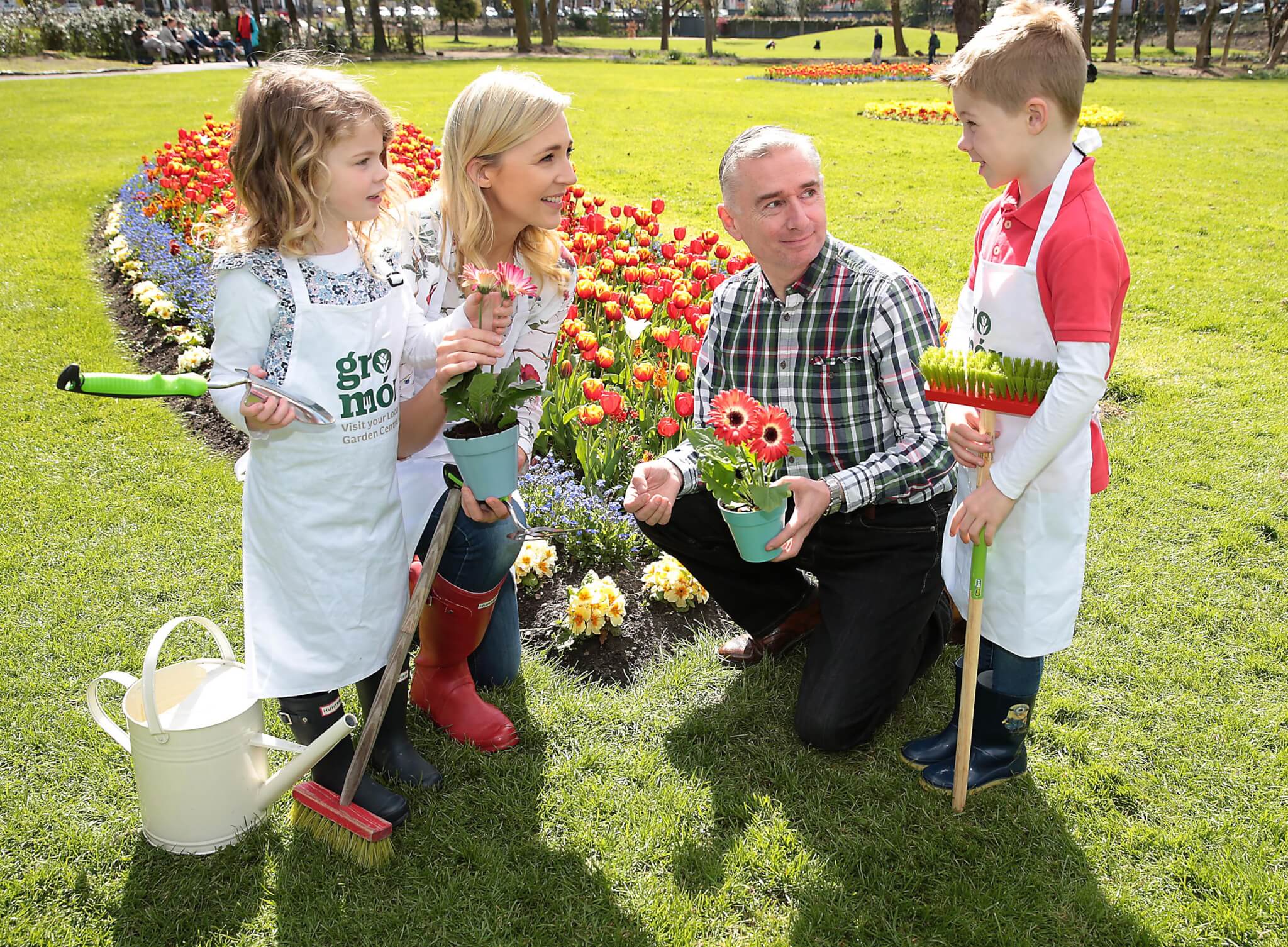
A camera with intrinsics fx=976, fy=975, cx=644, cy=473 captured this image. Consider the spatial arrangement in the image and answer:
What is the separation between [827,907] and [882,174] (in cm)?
1132

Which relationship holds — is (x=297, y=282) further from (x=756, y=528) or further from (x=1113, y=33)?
(x=1113, y=33)

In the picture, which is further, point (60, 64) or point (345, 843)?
point (60, 64)

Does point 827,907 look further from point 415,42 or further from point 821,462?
point 415,42

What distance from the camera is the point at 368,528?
258cm

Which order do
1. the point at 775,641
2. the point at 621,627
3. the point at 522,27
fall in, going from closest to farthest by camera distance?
1. the point at 775,641
2. the point at 621,627
3. the point at 522,27

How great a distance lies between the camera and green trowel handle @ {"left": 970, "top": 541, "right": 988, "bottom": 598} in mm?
2500

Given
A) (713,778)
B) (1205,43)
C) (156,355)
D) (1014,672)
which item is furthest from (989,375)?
(1205,43)

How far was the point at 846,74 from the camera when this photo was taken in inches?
1073

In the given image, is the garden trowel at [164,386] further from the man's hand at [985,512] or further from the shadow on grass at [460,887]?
the man's hand at [985,512]

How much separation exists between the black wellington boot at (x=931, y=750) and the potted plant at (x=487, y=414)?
1.44m

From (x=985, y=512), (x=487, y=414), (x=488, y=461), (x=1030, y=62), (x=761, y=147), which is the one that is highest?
(x=1030, y=62)

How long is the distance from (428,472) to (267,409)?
2.58ft

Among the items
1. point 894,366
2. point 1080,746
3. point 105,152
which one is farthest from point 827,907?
point 105,152

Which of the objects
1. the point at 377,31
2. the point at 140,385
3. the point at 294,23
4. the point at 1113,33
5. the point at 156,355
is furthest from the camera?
the point at 377,31
